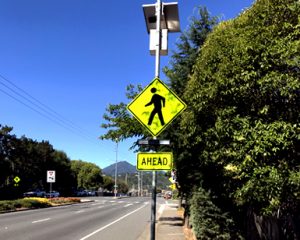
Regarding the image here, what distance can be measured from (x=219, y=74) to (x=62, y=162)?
82225 millimetres

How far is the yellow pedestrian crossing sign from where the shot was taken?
7.63 m

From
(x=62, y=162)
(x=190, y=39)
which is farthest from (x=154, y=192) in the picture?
(x=62, y=162)

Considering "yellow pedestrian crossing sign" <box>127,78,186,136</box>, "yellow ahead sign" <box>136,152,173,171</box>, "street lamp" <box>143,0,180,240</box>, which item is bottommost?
"yellow ahead sign" <box>136,152,173,171</box>

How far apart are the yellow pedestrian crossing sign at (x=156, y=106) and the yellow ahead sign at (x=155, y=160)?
470 mm

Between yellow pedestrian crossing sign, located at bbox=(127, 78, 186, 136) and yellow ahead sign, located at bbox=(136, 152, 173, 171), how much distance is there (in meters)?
0.47

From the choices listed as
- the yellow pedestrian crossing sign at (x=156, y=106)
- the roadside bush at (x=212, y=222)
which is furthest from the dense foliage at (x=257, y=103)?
the roadside bush at (x=212, y=222)

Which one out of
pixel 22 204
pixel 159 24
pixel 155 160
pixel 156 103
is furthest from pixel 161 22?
pixel 22 204

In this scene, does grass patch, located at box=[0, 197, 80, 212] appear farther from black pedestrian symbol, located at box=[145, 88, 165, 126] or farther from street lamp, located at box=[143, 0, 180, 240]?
black pedestrian symbol, located at box=[145, 88, 165, 126]

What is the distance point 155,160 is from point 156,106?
3.07 feet

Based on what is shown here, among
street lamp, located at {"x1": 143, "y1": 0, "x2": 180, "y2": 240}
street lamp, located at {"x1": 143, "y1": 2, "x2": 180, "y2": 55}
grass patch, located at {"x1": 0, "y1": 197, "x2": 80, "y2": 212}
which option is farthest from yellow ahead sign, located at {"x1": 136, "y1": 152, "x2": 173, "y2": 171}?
grass patch, located at {"x1": 0, "y1": 197, "x2": 80, "y2": 212}

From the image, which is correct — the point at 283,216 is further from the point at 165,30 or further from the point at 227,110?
the point at 165,30

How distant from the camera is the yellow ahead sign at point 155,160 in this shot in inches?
289

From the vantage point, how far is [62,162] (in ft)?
286

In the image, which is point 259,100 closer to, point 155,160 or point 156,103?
point 156,103
